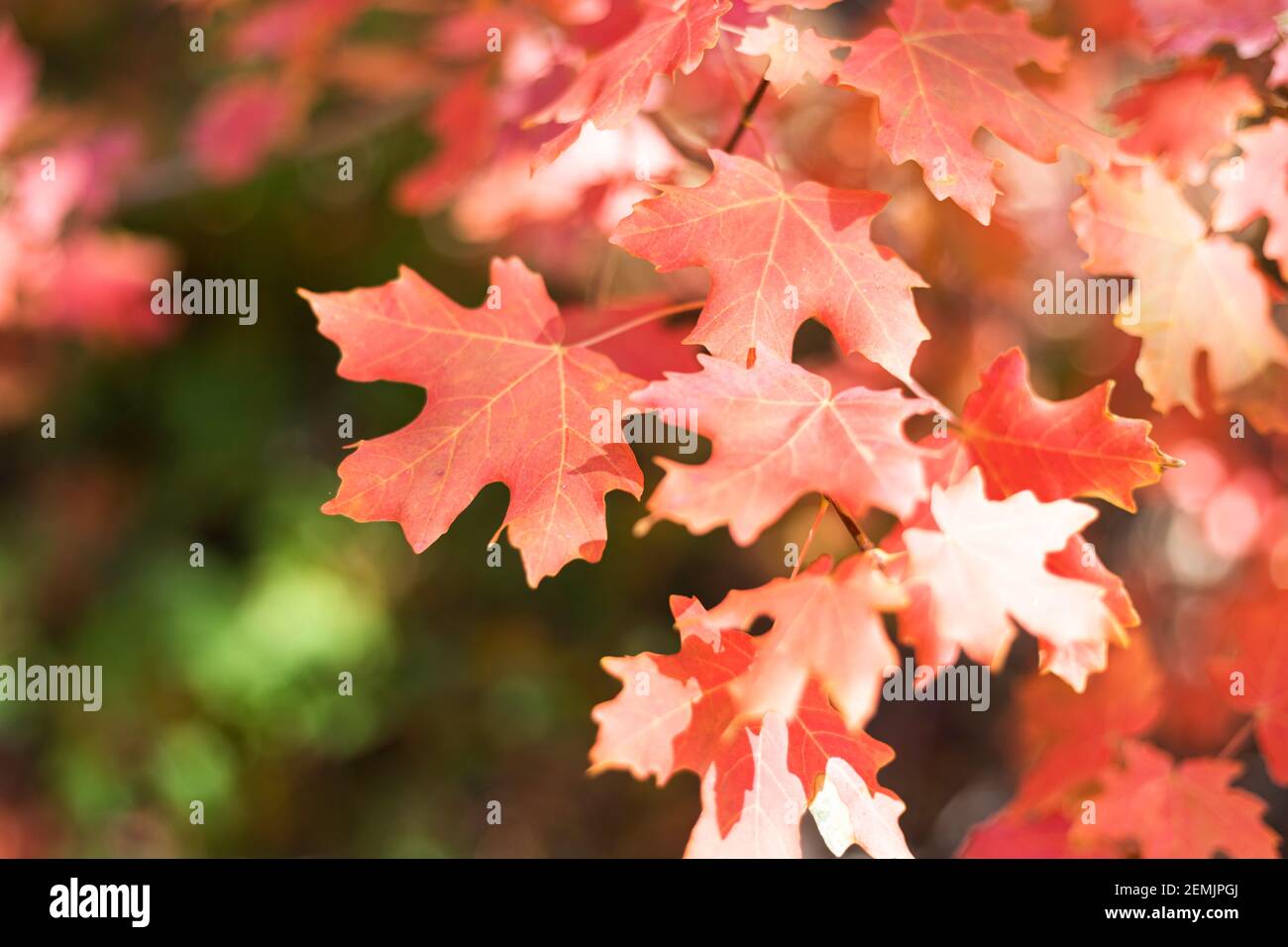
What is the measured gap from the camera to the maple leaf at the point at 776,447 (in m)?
0.72

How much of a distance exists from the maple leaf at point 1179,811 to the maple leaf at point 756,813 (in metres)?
0.50

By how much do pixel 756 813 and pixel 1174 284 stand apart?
75cm

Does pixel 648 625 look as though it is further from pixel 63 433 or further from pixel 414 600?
pixel 63 433

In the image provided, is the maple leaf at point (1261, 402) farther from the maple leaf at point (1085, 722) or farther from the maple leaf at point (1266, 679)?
the maple leaf at point (1085, 722)

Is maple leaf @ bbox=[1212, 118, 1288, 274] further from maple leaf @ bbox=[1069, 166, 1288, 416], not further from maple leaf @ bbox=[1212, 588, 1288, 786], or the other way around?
maple leaf @ bbox=[1212, 588, 1288, 786]

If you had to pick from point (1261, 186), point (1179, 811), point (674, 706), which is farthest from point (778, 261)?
point (1179, 811)

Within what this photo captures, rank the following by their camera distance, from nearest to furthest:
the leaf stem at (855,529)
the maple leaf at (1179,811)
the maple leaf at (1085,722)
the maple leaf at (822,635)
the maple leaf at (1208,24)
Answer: the maple leaf at (822,635), the leaf stem at (855,529), the maple leaf at (1208,24), the maple leaf at (1179,811), the maple leaf at (1085,722)

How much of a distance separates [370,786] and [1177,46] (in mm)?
2509

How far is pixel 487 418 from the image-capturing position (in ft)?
3.12

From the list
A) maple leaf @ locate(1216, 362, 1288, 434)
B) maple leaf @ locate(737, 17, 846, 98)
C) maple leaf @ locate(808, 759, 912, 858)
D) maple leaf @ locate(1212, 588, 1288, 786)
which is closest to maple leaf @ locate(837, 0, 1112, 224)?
maple leaf @ locate(737, 17, 846, 98)

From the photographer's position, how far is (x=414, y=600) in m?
2.77

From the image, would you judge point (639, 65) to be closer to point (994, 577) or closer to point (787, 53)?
point (787, 53)

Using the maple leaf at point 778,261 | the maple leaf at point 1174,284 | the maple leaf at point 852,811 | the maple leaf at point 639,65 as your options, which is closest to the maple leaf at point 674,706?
the maple leaf at point 852,811
